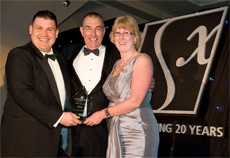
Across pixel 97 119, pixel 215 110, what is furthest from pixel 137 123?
pixel 215 110

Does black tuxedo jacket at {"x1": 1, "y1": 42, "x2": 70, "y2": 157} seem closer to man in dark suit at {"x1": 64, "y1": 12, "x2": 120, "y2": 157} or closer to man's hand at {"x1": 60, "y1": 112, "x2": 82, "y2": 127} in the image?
man's hand at {"x1": 60, "y1": 112, "x2": 82, "y2": 127}

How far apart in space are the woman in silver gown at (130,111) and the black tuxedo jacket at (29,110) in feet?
0.96

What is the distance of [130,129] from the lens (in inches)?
95.9

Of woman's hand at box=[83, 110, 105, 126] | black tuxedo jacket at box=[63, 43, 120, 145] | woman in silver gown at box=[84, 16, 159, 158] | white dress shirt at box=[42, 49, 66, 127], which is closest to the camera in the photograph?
woman in silver gown at box=[84, 16, 159, 158]

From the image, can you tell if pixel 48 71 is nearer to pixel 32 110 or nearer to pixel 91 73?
pixel 32 110

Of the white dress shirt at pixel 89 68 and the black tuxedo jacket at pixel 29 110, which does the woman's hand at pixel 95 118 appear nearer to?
the black tuxedo jacket at pixel 29 110

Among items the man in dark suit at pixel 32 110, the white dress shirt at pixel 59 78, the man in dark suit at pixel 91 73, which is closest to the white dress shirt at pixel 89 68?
the man in dark suit at pixel 91 73

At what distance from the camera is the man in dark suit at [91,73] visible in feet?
9.04

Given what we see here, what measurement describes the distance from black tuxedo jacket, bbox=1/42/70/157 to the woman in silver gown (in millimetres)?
294

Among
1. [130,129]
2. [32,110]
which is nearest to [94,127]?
[130,129]

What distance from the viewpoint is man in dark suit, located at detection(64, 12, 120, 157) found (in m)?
2.76

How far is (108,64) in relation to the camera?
115 inches

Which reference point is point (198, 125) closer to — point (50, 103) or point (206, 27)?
point (206, 27)

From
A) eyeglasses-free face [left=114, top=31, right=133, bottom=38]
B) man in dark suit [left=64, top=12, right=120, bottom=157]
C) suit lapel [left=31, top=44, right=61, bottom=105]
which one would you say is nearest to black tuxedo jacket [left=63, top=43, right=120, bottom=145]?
man in dark suit [left=64, top=12, right=120, bottom=157]
